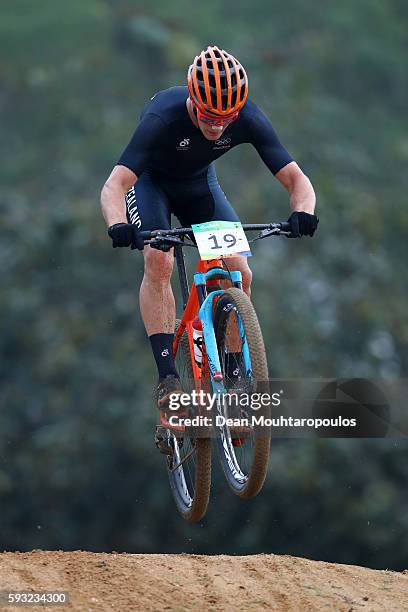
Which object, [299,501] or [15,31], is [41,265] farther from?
[15,31]

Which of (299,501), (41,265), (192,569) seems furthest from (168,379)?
(41,265)

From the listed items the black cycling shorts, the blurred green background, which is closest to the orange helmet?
the black cycling shorts

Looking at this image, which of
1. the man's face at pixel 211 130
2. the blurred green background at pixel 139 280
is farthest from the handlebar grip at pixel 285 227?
the blurred green background at pixel 139 280

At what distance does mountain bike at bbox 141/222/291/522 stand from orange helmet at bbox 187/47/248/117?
79cm

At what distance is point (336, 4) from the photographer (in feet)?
115

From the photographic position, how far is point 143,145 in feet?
26.4

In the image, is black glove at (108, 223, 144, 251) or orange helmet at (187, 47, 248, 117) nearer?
black glove at (108, 223, 144, 251)

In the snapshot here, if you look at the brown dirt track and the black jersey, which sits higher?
the black jersey

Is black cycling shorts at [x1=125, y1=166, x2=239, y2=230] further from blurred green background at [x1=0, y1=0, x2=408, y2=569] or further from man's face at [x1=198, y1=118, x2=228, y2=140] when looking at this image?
blurred green background at [x1=0, y1=0, x2=408, y2=569]

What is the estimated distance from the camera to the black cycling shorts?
8.52 meters

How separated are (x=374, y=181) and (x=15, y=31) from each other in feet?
37.3

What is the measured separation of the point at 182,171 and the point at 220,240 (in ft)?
3.30

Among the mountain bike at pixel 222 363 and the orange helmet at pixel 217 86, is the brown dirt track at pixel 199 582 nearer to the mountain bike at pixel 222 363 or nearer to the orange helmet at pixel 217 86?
the mountain bike at pixel 222 363

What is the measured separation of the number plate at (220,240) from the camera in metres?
7.64
